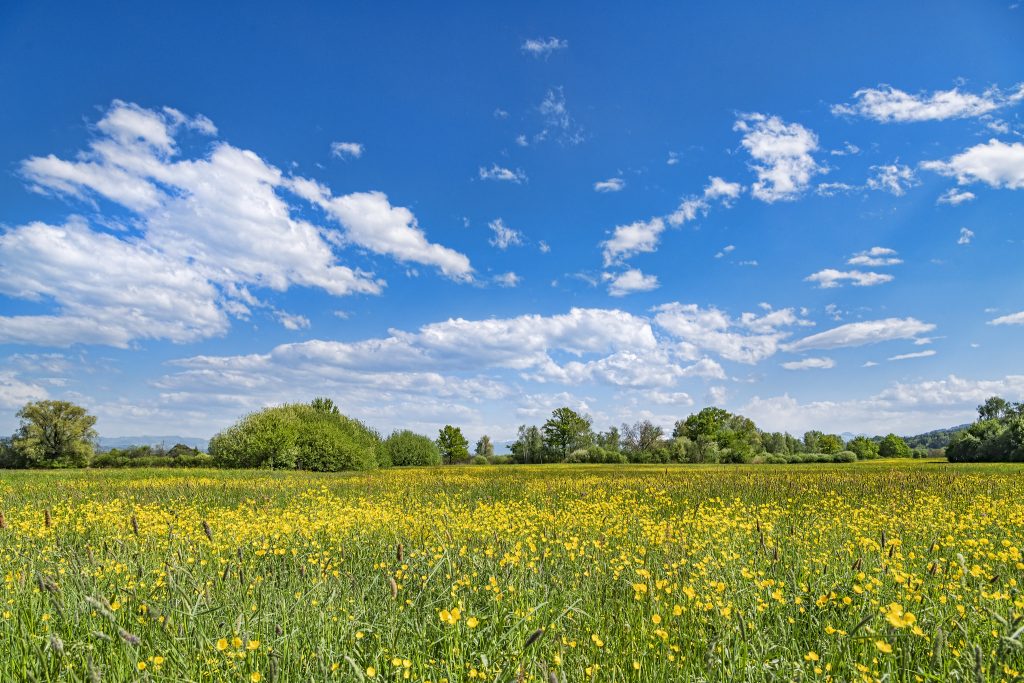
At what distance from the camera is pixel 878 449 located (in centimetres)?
10581

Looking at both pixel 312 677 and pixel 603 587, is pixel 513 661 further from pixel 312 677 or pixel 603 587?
pixel 603 587

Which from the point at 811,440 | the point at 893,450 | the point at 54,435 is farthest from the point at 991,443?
the point at 54,435

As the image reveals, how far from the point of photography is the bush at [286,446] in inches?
1731

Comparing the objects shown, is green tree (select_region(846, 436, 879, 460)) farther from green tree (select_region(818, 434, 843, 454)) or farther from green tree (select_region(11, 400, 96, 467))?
green tree (select_region(11, 400, 96, 467))

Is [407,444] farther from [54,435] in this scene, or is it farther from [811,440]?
[811,440]

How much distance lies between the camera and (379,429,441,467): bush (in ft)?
246

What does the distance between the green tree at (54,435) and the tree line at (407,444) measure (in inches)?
5.0

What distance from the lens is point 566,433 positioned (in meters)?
101

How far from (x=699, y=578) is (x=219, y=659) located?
4575 mm

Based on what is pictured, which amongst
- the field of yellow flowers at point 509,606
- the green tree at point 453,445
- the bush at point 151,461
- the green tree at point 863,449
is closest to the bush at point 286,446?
the bush at point 151,461

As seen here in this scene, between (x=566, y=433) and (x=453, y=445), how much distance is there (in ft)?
75.8

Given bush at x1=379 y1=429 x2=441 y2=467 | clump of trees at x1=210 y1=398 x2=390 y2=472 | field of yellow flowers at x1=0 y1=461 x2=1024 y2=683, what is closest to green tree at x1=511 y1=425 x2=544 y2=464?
bush at x1=379 y1=429 x2=441 y2=467

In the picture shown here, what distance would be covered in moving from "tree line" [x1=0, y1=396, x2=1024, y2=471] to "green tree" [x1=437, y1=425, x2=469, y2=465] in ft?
0.67

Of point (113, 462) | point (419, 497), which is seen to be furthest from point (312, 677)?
point (113, 462)
